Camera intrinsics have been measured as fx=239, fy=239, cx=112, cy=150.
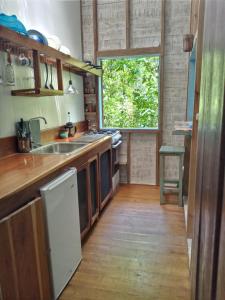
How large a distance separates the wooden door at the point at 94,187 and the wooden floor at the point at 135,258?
181 mm

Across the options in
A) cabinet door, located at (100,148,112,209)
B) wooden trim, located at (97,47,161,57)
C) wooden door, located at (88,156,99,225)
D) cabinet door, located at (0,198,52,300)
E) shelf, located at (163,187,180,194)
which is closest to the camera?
cabinet door, located at (0,198,52,300)

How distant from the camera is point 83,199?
7.82 feet

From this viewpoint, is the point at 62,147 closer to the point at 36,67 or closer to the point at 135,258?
the point at 36,67

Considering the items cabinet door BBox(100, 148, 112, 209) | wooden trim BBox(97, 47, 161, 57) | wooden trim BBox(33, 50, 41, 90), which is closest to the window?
wooden trim BBox(97, 47, 161, 57)

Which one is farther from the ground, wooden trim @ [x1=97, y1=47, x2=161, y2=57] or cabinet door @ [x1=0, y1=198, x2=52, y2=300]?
wooden trim @ [x1=97, y1=47, x2=161, y2=57]

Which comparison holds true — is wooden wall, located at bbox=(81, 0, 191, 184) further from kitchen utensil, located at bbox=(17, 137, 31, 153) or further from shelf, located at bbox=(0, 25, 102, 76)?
kitchen utensil, located at bbox=(17, 137, 31, 153)

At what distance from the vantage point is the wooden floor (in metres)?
1.79

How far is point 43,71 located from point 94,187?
1465 mm

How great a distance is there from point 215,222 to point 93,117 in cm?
365

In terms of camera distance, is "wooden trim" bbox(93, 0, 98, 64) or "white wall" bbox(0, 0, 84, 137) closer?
"white wall" bbox(0, 0, 84, 137)

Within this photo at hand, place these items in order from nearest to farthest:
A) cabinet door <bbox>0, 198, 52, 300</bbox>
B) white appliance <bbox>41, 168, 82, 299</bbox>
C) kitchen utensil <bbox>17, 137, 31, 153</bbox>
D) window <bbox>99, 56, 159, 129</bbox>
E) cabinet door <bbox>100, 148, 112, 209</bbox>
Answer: cabinet door <bbox>0, 198, 52, 300</bbox> → white appliance <bbox>41, 168, 82, 299</bbox> → kitchen utensil <bbox>17, 137, 31, 153</bbox> → cabinet door <bbox>100, 148, 112, 209</bbox> → window <bbox>99, 56, 159, 129</bbox>

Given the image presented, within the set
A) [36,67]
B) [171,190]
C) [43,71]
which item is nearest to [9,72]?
[36,67]

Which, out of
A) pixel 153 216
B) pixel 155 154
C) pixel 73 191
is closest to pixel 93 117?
pixel 155 154

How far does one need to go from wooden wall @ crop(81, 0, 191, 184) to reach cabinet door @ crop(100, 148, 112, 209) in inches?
32.1
